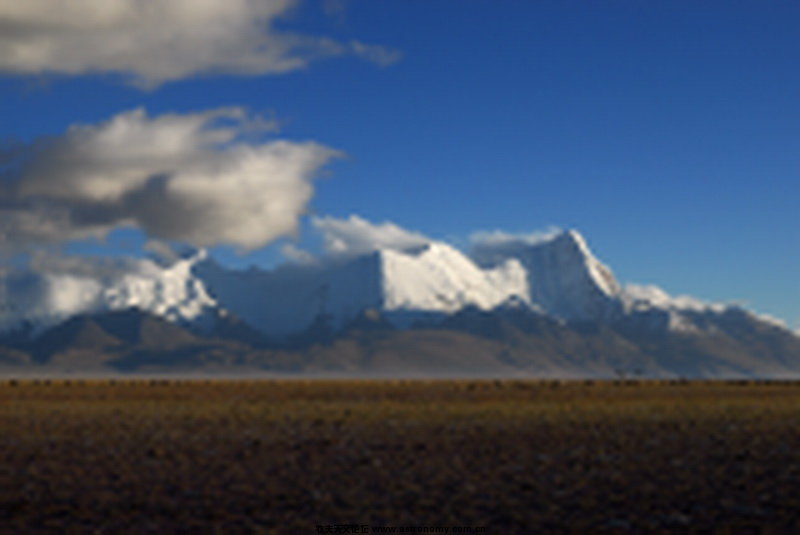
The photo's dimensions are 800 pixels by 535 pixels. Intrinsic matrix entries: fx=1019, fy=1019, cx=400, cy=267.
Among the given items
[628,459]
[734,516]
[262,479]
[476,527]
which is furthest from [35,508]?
[628,459]

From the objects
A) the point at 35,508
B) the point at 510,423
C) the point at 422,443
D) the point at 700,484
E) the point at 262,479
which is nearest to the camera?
the point at 35,508

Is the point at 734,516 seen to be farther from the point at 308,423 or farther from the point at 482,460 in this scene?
the point at 308,423

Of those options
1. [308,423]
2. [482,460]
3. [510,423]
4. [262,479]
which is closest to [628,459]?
[482,460]

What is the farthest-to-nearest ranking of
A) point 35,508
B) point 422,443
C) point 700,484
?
point 422,443 < point 700,484 < point 35,508

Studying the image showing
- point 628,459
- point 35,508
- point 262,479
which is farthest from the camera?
point 628,459

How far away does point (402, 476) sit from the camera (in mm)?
29984

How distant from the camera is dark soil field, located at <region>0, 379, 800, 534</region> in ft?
74.4

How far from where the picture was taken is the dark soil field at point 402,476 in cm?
2269

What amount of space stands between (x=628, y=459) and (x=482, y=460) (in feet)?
15.8

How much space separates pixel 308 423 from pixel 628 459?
2213 cm

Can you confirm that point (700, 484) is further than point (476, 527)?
Yes

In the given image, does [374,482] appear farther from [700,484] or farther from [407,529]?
[700,484]

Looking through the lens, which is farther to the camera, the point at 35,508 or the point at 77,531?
the point at 35,508

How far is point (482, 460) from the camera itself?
3378 centimetres
